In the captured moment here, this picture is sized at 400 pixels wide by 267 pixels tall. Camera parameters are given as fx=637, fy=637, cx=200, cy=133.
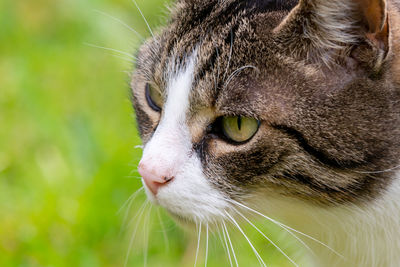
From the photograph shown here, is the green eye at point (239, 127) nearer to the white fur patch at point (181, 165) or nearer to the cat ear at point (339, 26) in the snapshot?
the white fur patch at point (181, 165)

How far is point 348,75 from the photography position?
1.58 meters

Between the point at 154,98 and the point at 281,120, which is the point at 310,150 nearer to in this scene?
the point at 281,120

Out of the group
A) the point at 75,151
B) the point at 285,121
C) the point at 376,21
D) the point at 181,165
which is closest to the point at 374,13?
the point at 376,21

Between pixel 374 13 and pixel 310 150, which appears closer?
pixel 374 13

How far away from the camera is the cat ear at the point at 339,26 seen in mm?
1481

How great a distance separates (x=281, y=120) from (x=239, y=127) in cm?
11

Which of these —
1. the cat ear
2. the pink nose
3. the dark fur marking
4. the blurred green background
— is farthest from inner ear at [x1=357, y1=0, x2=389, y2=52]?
the blurred green background

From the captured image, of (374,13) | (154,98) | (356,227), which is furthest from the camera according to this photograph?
(154,98)

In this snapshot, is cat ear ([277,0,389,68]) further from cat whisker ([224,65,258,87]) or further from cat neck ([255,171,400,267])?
cat neck ([255,171,400,267])

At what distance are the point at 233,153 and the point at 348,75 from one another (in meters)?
0.35

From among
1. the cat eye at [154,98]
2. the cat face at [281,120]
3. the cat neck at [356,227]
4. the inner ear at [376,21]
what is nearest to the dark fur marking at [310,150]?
the cat face at [281,120]

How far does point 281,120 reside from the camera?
158 cm

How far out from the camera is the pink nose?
1575 mm

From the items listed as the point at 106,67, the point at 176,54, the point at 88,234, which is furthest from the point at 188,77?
the point at 106,67
